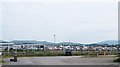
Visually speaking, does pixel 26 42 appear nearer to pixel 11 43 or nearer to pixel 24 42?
pixel 24 42

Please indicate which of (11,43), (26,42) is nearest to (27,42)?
(26,42)

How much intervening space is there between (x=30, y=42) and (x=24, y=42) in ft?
10.1

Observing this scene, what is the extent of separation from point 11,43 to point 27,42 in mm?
27637

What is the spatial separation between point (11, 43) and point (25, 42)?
98.4 feet

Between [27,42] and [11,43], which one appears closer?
[11,43]

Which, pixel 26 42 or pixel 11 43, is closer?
pixel 11 43

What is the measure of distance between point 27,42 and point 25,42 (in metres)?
2.79

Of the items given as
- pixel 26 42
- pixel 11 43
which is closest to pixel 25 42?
pixel 26 42

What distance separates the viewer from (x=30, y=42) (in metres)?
166

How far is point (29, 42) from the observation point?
164 metres

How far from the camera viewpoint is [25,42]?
164 meters

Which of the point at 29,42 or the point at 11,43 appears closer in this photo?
the point at 11,43

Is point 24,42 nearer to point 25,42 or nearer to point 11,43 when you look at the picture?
point 25,42

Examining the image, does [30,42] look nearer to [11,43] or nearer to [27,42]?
[27,42]
